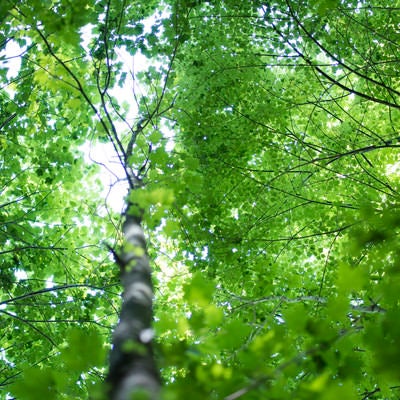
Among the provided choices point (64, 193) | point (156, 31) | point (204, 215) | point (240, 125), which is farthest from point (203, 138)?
point (64, 193)

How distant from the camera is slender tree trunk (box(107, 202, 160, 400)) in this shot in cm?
110

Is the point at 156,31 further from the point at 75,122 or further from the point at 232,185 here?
the point at 232,185

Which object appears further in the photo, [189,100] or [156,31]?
[189,100]

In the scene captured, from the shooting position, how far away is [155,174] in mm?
2953

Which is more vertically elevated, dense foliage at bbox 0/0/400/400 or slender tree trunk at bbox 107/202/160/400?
dense foliage at bbox 0/0/400/400

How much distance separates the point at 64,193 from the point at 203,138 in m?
2.63

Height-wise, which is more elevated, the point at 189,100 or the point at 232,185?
the point at 189,100

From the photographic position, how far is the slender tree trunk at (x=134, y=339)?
1.10 m

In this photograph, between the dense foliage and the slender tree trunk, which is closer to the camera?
the slender tree trunk

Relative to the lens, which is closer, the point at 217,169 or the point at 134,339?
the point at 134,339

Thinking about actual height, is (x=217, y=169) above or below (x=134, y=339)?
above

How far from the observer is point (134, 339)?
1304 mm

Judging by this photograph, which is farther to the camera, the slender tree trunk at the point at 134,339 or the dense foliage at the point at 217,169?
the dense foliage at the point at 217,169

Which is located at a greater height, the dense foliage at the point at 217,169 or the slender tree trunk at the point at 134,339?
the dense foliage at the point at 217,169
